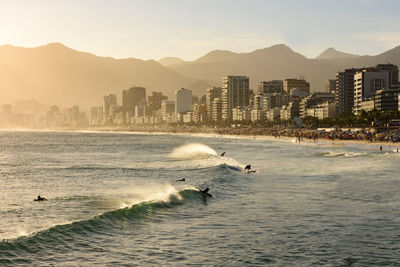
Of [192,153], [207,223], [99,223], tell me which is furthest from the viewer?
[192,153]

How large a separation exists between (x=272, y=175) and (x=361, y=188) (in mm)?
11512

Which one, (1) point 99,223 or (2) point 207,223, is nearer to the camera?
(1) point 99,223

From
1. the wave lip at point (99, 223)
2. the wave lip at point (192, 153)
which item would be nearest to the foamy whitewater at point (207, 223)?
the wave lip at point (99, 223)

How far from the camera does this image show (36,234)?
66.0 feet

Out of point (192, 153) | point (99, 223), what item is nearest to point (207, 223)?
point (99, 223)

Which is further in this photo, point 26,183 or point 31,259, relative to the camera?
point 26,183

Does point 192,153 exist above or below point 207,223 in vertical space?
below

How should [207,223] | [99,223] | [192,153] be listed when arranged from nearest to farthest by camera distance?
[99,223]
[207,223]
[192,153]

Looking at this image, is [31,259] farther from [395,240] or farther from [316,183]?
[316,183]

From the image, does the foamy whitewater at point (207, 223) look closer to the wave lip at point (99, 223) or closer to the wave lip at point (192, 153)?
the wave lip at point (99, 223)

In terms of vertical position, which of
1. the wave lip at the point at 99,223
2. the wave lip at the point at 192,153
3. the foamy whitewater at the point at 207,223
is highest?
the wave lip at the point at 99,223

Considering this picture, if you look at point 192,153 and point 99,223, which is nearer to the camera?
point 99,223

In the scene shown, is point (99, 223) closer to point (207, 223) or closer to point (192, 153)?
point (207, 223)

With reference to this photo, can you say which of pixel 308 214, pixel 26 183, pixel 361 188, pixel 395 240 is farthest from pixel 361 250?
pixel 26 183
